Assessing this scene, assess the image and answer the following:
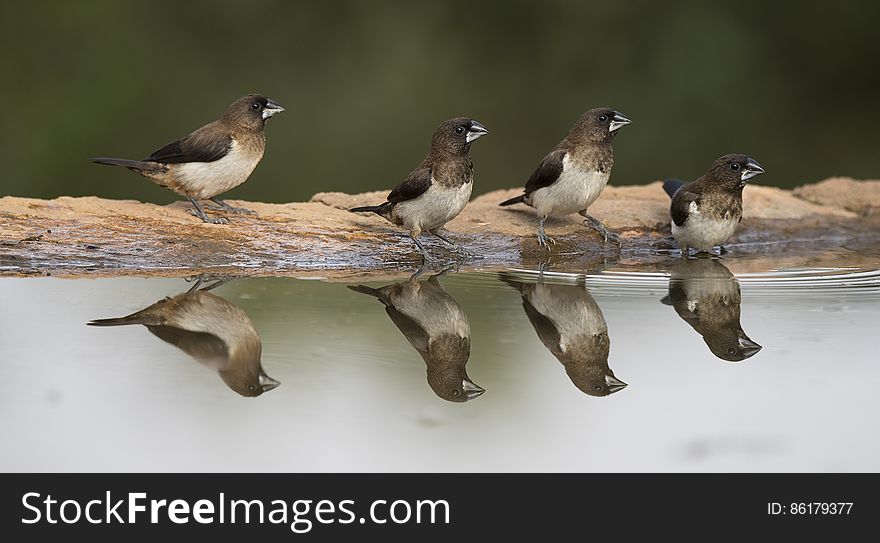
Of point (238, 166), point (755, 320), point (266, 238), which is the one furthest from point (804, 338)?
point (238, 166)

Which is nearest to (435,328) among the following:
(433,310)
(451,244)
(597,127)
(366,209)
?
(433,310)

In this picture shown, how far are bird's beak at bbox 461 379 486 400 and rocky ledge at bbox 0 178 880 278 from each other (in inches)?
75.5

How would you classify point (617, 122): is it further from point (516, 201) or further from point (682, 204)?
point (516, 201)

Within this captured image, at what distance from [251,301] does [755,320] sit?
1.74m

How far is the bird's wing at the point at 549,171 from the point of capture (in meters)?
5.52

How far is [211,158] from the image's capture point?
5352 millimetres

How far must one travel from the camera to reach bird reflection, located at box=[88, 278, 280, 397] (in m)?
2.87

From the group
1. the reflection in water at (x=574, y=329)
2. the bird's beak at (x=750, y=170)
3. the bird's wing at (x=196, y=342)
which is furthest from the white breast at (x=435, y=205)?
the bird's wing at (x=196, y=342)

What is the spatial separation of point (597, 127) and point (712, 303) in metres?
1.68

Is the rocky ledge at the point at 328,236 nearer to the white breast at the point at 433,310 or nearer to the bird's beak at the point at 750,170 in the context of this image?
the bird's beak at the point at 750,170

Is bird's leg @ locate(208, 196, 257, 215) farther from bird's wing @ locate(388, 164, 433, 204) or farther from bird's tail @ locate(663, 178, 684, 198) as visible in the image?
bird's tail @ locate(663, 178, 684, 198)

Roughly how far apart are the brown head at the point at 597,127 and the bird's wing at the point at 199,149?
1709mm

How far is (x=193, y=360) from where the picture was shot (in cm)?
306

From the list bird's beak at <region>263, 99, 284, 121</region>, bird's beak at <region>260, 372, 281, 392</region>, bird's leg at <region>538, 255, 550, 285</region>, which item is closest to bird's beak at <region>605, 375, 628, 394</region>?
bird's beak at <region>260, 372, 281, 392</region>
